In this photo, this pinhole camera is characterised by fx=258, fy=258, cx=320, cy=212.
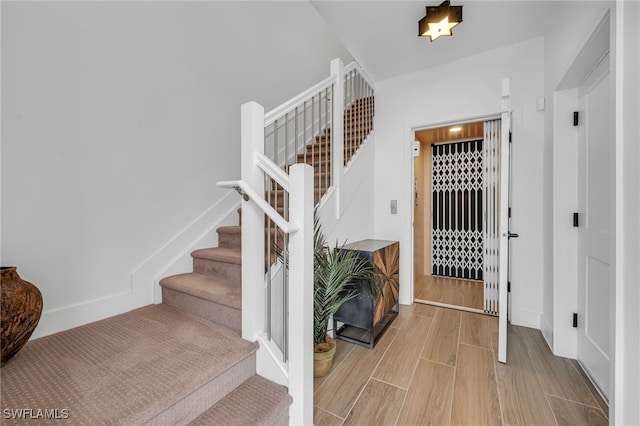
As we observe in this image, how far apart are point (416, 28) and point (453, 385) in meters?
2.98

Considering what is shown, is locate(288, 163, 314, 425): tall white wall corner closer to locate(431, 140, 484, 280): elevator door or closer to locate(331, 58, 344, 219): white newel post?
locate(331, 58, 344, 219): white newel post

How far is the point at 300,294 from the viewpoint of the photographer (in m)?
1.24

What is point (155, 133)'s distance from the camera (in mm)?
1948

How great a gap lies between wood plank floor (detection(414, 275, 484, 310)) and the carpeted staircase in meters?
2.56

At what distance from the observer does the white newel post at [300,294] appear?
1.24 meters

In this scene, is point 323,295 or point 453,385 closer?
point 453,385

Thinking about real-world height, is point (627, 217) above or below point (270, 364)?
above

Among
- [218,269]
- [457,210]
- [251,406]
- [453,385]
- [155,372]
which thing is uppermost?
[457,210]

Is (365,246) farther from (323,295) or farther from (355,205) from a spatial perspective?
(323,295)

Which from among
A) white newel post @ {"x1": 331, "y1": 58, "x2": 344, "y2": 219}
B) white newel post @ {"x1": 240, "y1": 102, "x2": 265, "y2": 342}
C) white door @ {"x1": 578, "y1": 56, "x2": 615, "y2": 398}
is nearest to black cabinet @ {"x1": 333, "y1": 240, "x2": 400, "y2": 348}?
white newel post @ {"x1": 331, "y1": 58, "x2": 344, "y2": 219}

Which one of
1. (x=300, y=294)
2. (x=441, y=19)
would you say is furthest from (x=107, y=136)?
(x=441, y=19)

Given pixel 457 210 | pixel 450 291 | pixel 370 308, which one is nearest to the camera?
pixel 370 308

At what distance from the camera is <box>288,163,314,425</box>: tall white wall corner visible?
124 centimetres

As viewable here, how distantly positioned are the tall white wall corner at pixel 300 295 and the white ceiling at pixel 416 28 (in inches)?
79.0
